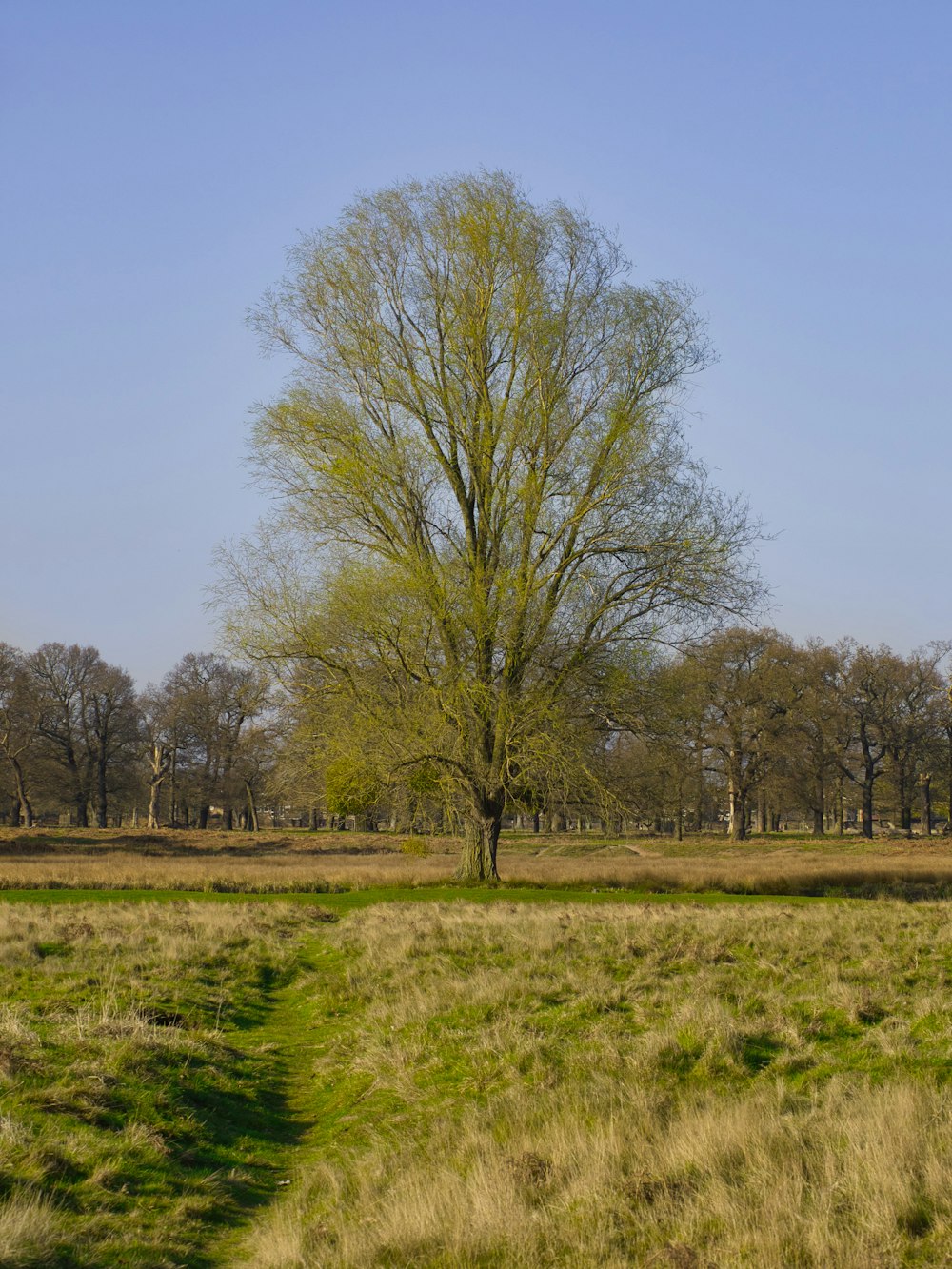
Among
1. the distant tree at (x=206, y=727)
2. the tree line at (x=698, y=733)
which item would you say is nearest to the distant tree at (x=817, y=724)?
the tree line at (x=698, y=733)

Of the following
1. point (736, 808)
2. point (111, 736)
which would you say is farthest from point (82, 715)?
point (736, 808)

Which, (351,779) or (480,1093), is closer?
(480,1093)

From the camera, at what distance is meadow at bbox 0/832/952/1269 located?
17.3 ft

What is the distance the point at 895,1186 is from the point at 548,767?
59.1ft

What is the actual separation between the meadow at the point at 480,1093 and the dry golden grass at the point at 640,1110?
0.09ft

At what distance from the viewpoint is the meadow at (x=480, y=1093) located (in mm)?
5277

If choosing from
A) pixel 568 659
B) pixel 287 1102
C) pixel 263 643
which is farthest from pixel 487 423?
pixel 287 1102

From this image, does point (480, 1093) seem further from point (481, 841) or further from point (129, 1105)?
point (481, 841)

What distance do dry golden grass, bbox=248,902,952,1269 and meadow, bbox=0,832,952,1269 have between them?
0.09 feet

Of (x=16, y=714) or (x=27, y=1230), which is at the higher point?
(x=16, y=714)

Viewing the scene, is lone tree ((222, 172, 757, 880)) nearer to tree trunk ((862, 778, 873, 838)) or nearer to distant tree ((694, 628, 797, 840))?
distant tree ((694, 628, 797, 840))

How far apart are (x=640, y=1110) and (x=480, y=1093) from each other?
167cm

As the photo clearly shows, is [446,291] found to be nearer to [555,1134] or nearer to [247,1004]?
[247,1004]

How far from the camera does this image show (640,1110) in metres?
7.18
